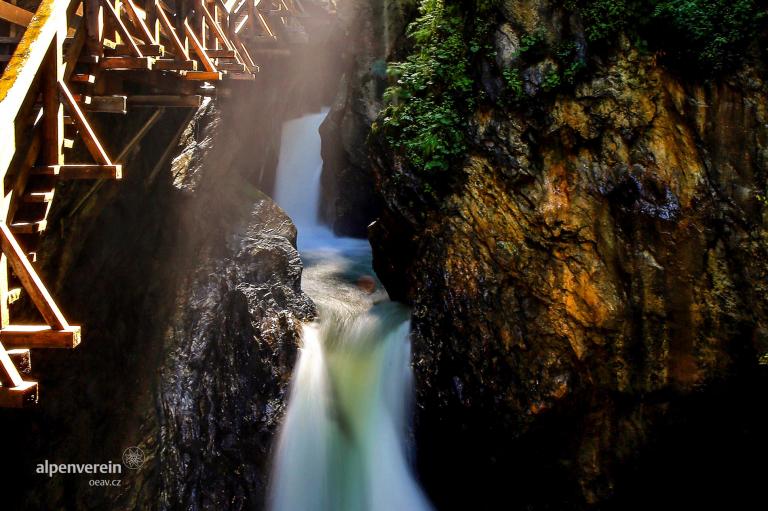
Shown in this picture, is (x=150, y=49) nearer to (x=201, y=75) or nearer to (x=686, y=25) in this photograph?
(x=201, y=75)

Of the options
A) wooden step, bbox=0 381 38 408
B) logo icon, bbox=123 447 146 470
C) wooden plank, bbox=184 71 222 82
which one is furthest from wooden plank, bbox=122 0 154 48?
logo icon, bbox=123 447 146 470

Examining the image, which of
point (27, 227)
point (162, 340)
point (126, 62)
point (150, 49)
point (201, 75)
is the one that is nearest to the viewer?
point (27, 227)

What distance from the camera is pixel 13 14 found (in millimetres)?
5484

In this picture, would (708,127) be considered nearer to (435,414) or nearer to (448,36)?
(448,36)

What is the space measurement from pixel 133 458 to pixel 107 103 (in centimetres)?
529

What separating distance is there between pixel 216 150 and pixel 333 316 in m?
4.78

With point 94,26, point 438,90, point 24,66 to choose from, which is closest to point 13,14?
point 94,26

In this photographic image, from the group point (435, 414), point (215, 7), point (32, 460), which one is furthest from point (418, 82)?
point (32, 460)

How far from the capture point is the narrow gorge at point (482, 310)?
580cm

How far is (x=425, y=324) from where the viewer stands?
6891mm

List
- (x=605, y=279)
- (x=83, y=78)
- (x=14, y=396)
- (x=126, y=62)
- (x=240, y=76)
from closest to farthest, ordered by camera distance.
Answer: (x=14, y=396) → (x=83, y=78) → (x=126, y=62) → (x=605, y=279) → (x=240, y=76)

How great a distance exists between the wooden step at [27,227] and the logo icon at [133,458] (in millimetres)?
4613

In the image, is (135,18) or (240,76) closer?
(135,18)

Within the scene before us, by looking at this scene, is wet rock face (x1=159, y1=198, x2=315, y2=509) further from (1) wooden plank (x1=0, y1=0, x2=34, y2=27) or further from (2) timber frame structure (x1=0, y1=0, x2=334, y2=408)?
(1) wooden plank (x1=0, y1=0, x2=34, y2=27)
